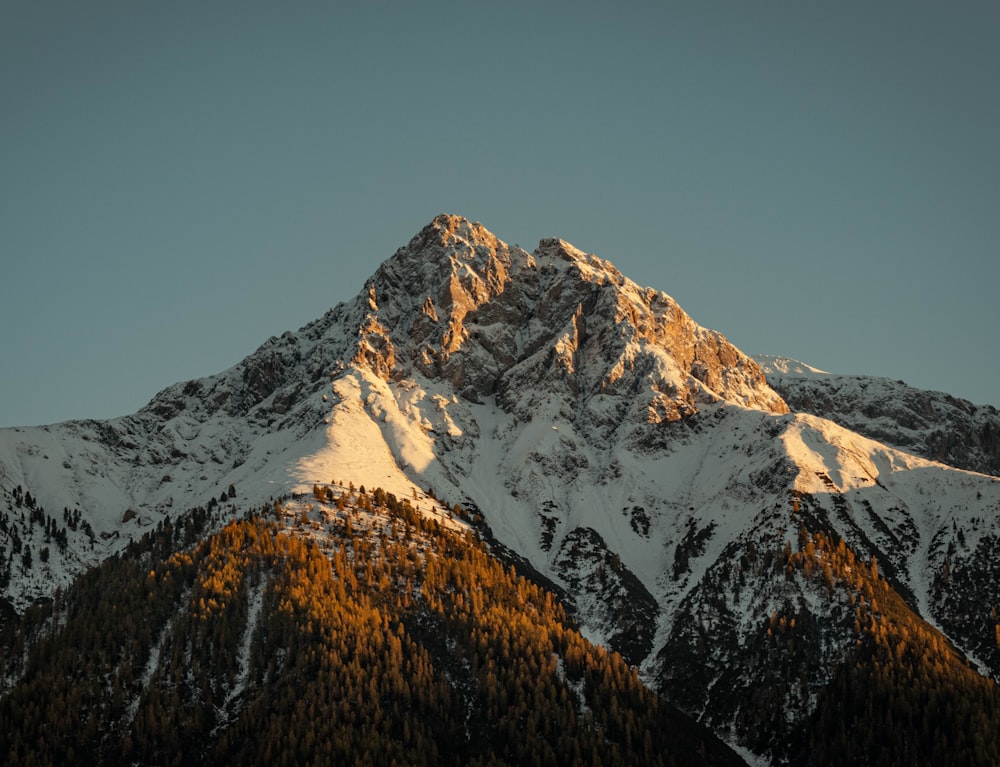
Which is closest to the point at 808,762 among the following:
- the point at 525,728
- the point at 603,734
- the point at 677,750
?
the point at 677,750

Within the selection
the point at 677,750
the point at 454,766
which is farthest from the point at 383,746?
the point at 677,750

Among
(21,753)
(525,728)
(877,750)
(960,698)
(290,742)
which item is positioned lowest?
(21,753)

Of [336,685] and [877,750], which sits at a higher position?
[877,750]

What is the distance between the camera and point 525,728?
197750mm

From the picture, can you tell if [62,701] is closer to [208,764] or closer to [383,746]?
[208,764]

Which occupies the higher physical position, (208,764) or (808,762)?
(808,762)

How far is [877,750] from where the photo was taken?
194m

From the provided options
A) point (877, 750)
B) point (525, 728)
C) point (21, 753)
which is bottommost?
point (21, 753)

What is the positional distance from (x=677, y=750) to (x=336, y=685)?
67616 mm

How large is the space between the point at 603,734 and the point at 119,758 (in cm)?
9174

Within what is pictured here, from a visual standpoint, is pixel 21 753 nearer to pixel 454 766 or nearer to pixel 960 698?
pixel 454 766

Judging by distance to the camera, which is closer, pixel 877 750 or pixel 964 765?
pixel 964 765

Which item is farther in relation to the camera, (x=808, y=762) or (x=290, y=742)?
(x=808, y=762)

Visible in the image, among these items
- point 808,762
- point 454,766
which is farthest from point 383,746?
point 808,762
